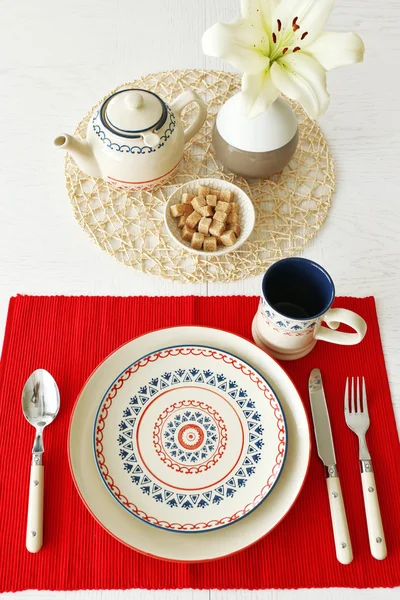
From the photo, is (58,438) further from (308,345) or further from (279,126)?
(279,126)

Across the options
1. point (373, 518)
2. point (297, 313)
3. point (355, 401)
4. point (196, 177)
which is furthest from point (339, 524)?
point (196, 177)

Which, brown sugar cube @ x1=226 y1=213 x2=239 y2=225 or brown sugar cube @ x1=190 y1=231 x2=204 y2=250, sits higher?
brown sugar cube @ x1=226 y1=213 x2=239 y2=225

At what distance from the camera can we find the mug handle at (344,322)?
70 centimetres

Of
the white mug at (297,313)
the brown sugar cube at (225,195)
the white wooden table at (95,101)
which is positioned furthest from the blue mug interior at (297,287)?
the brown sugar cube at (225,195)

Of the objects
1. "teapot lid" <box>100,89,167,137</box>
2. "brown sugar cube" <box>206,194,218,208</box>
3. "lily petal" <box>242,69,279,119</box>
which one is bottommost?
"brown sugar cube" <box>206,194,218,208</box>

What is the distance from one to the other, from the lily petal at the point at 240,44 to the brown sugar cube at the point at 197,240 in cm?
26

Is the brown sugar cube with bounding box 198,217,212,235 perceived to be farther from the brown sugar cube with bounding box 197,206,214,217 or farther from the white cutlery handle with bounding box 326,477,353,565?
the white cutlery handle with bounding box 326,477,353,565

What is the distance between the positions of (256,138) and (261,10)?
7.3 inches

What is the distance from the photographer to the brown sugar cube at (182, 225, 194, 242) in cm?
88

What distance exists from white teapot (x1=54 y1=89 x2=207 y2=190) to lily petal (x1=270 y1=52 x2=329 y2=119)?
0.68 feet

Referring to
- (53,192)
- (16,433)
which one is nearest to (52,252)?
(53,192)

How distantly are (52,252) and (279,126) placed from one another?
421 mm

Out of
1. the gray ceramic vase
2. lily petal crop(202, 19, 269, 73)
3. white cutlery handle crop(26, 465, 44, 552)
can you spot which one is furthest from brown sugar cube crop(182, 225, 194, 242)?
white cutlery handle crop(26, 465, 44, 552)

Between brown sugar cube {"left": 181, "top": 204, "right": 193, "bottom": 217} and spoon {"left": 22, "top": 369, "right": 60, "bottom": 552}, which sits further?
brown sugar cube {"left": 181, "top": 204, "right": 193, "bottom": 217}
